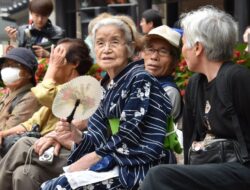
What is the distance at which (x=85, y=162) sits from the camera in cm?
488

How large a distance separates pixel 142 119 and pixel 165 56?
1184mm

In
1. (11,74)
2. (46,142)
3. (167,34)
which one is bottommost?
(46,142)

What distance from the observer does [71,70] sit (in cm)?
616

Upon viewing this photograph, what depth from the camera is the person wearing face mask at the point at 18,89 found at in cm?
648

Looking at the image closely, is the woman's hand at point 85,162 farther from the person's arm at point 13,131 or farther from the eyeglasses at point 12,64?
the eyeglasses at point 12,64

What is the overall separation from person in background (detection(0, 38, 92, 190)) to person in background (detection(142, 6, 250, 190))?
1.10 meters

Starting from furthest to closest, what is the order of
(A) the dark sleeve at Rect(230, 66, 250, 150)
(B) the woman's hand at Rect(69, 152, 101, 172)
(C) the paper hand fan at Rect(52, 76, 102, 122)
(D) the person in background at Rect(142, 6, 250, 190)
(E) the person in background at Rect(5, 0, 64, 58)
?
Result: (E) the person in background at Rect(5, 0, 64, 58) → (C) the paper hand fan at Rect(52, 76, 102, 122) → (B) the woman's hand at Rect(69, 152, 101, 172) → (A) the dark sleeve at Rect(230, 66, 250, 150) → (D) the person in background at Rect(142, 6, 250, 190)

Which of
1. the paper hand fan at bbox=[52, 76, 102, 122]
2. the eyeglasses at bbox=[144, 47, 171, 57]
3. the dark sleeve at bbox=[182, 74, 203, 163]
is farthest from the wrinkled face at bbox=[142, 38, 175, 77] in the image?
the dark sleeve at bbox=[182, 74, 203, 163]

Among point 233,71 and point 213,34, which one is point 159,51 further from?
point 233,71

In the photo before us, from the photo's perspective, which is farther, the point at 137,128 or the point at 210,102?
the point at 137,128

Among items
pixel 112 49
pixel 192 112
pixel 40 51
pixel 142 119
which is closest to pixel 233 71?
pixel 192 112

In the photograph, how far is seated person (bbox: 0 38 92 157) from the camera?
5.91m

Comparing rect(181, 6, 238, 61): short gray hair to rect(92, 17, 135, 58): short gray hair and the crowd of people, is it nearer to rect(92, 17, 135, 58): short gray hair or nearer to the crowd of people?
the crowd of people

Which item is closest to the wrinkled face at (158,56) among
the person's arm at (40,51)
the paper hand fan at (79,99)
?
A: the paper hand fan at (79,99)
